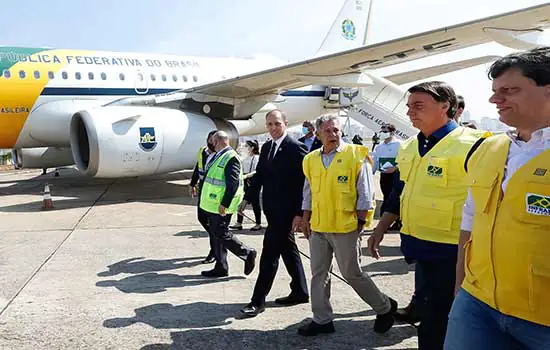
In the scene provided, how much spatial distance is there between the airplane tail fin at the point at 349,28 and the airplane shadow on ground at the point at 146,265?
14.4m

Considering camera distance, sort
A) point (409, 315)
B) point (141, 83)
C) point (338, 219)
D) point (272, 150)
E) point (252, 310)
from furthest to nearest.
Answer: point (141, 83) → point (272, 150) → point (252, 310) → point (409, 315) → point (338, 219)

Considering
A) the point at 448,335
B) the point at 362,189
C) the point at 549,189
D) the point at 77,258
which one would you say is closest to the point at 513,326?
the point at 448,335

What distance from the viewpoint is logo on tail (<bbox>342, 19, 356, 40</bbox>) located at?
63.7 ft

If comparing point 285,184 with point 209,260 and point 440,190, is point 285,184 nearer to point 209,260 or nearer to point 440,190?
point 440,190

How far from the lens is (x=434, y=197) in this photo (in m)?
2.82

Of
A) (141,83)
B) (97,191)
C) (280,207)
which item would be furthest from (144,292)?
(141,83)

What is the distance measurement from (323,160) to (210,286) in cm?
199

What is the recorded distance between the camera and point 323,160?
3871 millimetres

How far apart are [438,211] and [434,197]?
0.27 ft

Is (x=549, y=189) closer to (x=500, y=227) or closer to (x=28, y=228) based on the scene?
(x=500, y=227)

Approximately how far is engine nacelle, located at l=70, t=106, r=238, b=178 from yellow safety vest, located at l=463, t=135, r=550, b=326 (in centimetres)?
909

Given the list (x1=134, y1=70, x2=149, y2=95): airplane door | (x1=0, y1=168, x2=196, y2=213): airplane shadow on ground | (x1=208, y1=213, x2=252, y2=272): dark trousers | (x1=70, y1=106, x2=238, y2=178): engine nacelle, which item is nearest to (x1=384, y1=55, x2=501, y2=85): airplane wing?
(x1=0, y1=168, x2=196, y2=213): airplane shadow on ground

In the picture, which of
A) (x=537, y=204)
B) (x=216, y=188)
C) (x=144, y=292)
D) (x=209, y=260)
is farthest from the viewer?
(x=209, y=260)

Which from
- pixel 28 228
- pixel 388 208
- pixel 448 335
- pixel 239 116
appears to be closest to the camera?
pixel 448 335
